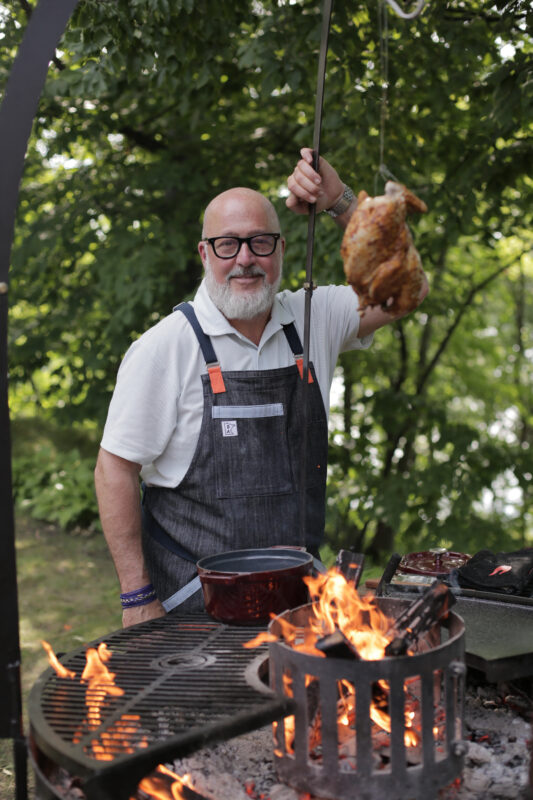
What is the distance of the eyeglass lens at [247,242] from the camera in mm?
2861

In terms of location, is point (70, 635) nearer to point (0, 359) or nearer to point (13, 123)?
point (0, 359)

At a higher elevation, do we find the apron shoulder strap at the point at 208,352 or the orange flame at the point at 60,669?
the apron shoulder strap at the point at 208,352

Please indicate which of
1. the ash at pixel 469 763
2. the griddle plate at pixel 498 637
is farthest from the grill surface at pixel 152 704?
the griddle plate at pixel 498 637

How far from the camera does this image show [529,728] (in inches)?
86.7

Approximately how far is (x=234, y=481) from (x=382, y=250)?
103 centimetres

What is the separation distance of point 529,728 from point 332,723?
34.2 inches

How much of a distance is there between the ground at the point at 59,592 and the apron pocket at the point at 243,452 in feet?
7.19

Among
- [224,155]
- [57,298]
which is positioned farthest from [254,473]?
[57,298]

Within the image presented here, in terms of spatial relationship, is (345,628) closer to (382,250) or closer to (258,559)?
(258,559)

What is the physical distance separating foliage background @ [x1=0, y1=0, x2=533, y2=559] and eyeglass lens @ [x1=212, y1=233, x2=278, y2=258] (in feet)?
4.68

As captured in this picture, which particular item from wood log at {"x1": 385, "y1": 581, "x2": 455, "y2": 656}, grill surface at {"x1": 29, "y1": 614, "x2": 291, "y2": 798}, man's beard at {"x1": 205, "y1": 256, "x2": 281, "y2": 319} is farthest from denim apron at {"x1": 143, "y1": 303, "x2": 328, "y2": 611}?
wood log at {"x1": 385, "y1": 581, "x2": 455, "y2": 656}

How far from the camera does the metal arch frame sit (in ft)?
6.40

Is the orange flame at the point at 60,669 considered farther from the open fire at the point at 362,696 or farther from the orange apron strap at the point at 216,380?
the orange apron strap at the point at 216,380

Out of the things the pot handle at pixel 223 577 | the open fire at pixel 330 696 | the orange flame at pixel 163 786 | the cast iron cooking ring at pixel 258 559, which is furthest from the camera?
the cast iron cooking ring at pixel 258 559
